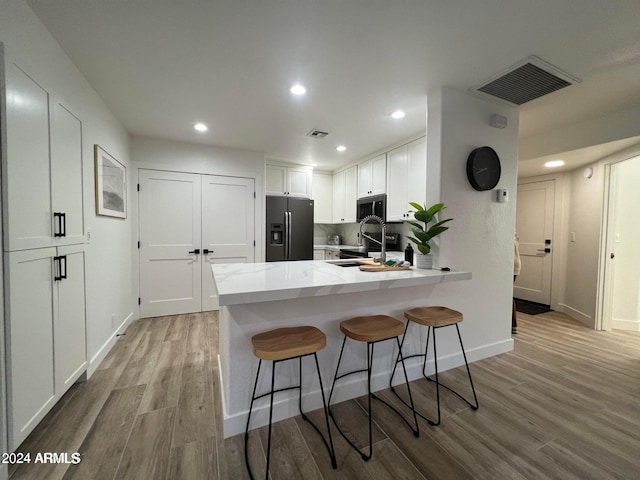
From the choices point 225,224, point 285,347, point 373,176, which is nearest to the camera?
point 285,347

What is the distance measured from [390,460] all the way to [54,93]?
9.79ft

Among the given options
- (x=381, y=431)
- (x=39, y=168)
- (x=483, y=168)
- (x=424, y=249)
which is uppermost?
(x=483, y=168)

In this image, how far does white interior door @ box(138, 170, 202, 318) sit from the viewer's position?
141 inches

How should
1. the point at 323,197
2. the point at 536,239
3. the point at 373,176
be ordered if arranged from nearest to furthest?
the point at 373,176 → the point at 536,239 → the point at 323,197

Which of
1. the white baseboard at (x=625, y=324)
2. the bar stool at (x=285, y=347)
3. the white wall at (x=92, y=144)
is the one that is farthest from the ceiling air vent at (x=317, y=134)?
the white baseboard at (x=625, y=324)

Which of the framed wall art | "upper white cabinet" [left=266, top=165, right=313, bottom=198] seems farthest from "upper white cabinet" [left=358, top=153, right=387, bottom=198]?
the framed wall art

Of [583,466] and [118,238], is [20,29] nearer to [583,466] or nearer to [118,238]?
[118,238]

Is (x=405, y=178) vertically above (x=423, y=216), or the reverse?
(x=405, y=178)

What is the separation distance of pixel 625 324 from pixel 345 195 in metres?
4.13

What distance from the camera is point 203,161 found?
12.5ft

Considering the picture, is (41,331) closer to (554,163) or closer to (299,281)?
(299,281)

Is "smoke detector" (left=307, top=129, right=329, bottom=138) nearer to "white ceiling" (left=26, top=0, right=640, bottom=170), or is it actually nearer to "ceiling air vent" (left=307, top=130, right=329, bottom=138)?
"ceiling air vent" (left=307, top=130, right=329, bottom=138)

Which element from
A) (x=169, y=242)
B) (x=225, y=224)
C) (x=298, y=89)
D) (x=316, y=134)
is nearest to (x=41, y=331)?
(x=169, y=242)

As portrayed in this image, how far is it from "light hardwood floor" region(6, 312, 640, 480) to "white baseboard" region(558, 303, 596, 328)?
1083 mm
